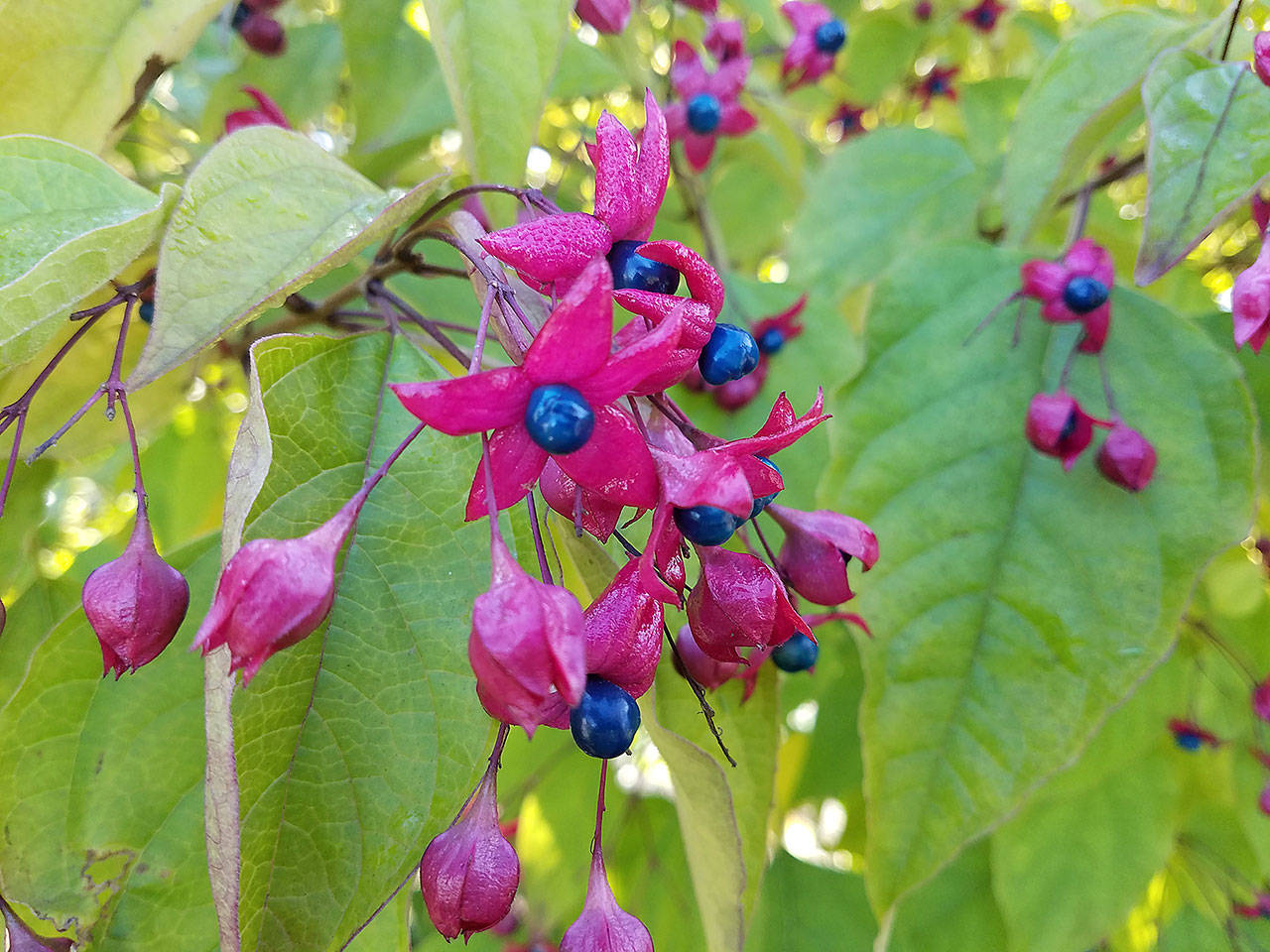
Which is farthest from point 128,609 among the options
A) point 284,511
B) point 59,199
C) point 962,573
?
point 962,573

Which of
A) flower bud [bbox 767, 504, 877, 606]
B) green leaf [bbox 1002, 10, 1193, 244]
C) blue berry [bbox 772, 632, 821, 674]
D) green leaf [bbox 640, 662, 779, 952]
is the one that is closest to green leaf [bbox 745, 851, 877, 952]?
green leaf [bbox 640, 662, 779, 952]

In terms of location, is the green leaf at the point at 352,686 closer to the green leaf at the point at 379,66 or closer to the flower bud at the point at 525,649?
the flower bud at the point at 525,649

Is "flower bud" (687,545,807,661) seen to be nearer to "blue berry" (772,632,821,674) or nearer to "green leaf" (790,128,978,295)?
"blue berry" (772,632,821,674)

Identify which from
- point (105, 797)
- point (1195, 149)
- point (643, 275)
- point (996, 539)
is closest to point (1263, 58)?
point (1195, 149)

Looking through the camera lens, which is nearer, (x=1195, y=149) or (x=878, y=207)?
(x=1195, y=149)

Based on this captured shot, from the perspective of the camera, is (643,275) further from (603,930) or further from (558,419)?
(603,930)
